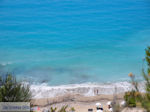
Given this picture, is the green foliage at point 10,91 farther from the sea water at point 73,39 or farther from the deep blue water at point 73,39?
the deep blue water at point 73,39

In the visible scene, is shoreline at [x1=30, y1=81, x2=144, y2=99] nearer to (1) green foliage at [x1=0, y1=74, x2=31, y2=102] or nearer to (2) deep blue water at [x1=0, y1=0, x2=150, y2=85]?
(2) deep blue water at [x1=0, y1=0, x2=150, y2=85]

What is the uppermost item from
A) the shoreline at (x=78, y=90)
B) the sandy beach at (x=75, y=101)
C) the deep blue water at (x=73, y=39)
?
the deep blue water at (x=73, y=39)

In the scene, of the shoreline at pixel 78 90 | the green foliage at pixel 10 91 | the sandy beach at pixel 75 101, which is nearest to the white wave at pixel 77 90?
the shoreline at pixel 78 90

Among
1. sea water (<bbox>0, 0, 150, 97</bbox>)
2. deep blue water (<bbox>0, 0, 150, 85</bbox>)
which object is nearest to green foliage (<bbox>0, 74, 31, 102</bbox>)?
sea water (<bbox>0, 0, 150, 97</bbox>)

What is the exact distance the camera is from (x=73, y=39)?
1638cm

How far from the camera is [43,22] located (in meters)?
18.0

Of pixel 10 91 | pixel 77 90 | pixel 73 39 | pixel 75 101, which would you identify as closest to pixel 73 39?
pixel 73 39

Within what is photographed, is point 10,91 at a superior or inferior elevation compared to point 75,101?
superior

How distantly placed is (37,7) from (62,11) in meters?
2.31

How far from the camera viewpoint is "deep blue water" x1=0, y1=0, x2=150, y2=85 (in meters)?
12.5

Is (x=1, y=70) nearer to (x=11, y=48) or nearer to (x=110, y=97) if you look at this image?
(x=11, y=48)

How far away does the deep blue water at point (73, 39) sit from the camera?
1253 cm

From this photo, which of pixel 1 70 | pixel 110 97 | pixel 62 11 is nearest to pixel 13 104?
pixel 110 97

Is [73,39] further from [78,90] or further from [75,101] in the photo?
[75,101]
